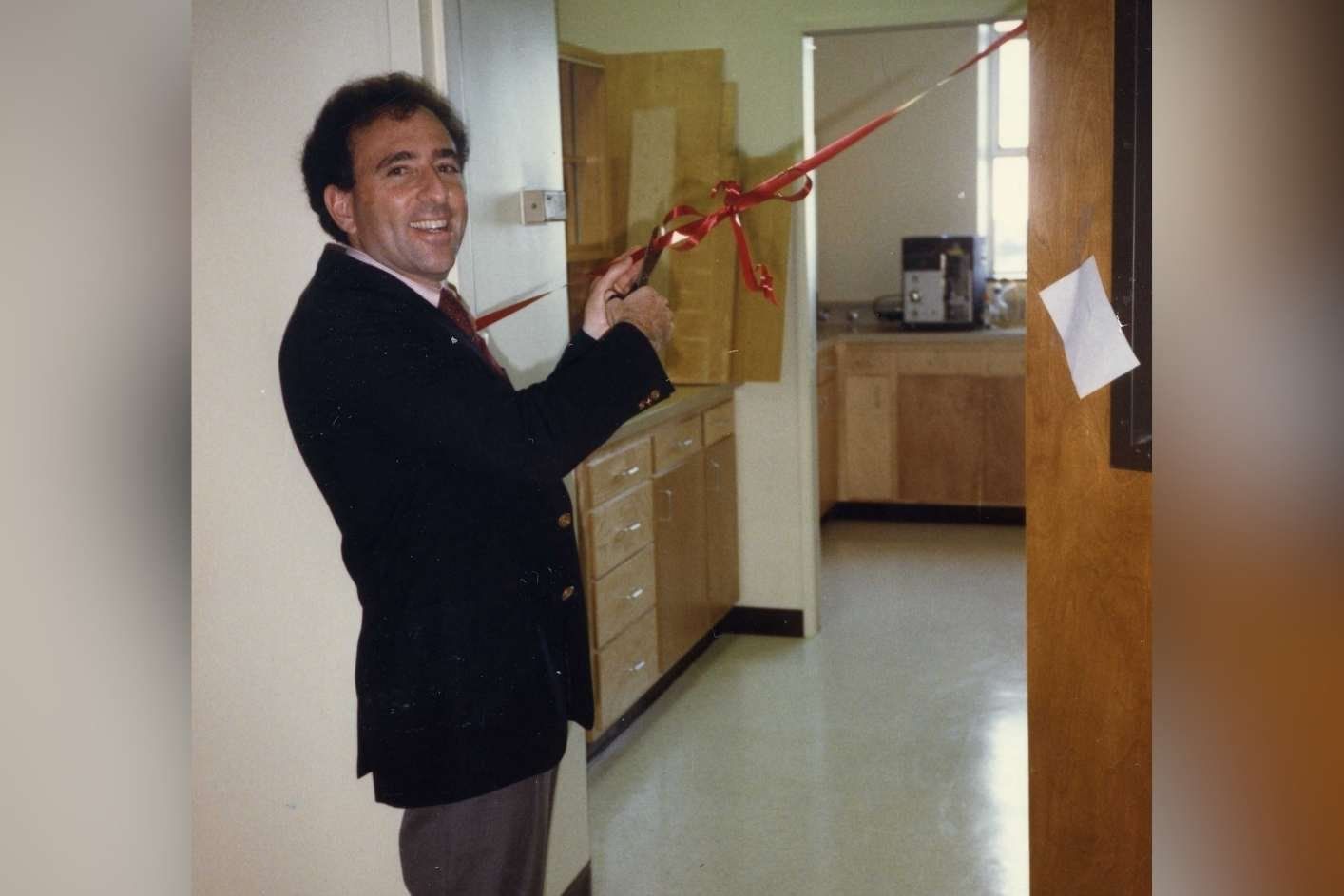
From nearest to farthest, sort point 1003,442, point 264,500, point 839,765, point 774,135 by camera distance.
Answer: point 264,500 → point 839,765 → point 774,135 → point 1003,442

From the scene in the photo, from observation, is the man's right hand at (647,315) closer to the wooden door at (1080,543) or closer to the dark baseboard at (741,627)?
the wooden door at (1080,543)

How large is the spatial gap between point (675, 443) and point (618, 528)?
544 mm

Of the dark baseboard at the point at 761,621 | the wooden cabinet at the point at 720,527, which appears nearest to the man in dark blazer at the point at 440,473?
the wooden cabinet at the point at 720,527

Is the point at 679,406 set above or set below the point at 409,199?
below

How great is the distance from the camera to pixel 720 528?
175 inches

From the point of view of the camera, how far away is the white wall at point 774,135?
429cm

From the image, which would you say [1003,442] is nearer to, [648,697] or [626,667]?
[648,697]

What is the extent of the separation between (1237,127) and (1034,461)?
0.78 m

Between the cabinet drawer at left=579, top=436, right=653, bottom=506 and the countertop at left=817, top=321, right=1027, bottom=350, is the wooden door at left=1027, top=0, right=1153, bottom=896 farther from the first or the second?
the countertop at left=817, top=321, right=1027, bottom=350

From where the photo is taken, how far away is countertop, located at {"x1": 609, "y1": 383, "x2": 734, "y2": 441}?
357cm

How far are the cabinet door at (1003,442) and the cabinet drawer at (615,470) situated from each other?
281 cm

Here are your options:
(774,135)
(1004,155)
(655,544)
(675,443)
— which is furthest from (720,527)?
(1004,155)

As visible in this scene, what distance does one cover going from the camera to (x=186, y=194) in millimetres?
941

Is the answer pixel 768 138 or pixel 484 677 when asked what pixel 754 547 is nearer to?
pixel 768 138
